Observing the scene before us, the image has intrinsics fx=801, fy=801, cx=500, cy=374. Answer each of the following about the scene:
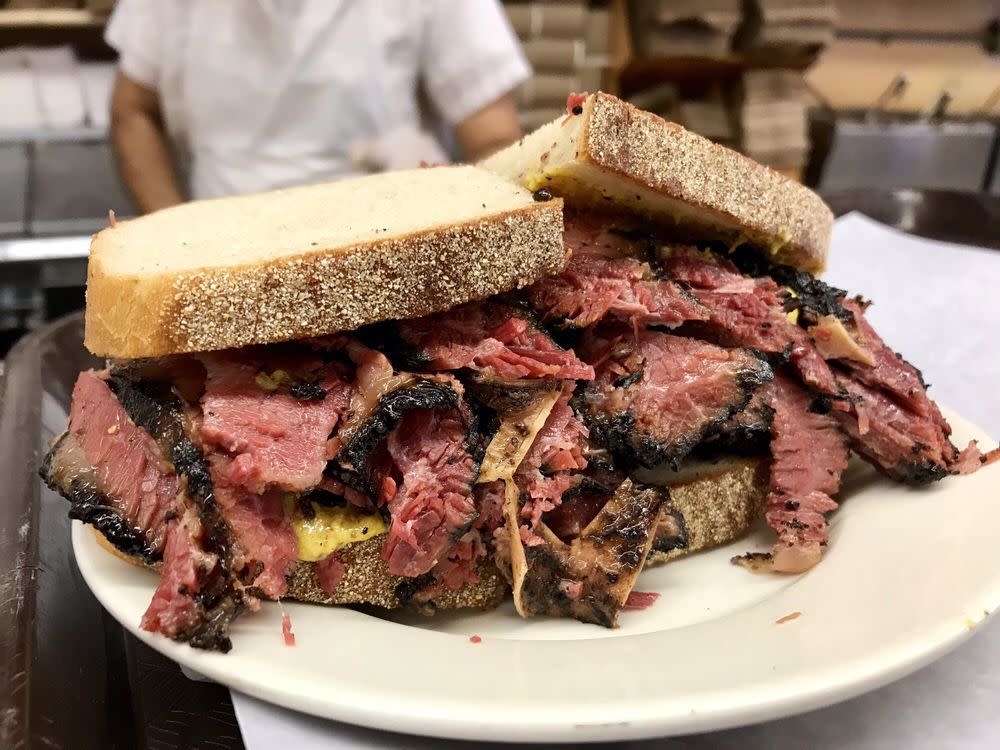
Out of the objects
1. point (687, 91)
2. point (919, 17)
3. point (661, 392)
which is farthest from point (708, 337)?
point (919, 17)

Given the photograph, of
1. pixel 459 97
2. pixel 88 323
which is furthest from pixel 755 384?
pixel 459 97

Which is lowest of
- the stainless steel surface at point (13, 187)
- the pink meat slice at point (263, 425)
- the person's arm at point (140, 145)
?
the stainless steel surface at point (13, 187)

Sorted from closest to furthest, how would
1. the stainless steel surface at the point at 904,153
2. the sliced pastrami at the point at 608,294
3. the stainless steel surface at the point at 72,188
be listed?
the sliced pastrami at the point at 608,294 → the stainless steel surface at the point at 72,188 → the stainless steel surface at the point at 904,153

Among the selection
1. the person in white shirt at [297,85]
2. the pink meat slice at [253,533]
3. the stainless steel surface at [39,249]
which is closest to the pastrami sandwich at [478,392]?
the pink meat slice at [253,533]

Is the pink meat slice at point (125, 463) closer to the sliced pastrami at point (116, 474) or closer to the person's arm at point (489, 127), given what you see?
the sliced pastrami at point (116, 474)

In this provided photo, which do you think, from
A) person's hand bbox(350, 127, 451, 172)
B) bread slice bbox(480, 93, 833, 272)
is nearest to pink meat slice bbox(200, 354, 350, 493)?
→ bread slice bbox(480, 93, 833, 272)

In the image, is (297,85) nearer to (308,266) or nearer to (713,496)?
(308,266)
